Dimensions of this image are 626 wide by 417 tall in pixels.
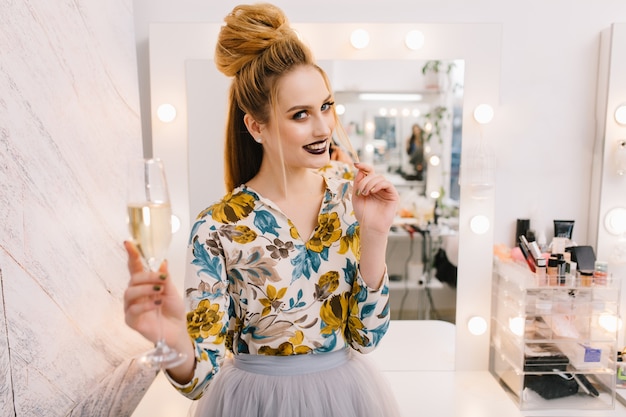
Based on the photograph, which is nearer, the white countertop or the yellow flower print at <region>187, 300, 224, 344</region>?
the yellow flower print at <region>187, 300, 224, 344</region>

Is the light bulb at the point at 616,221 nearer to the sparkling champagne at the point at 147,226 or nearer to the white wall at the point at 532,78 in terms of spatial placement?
the white wall at the point at 532,78

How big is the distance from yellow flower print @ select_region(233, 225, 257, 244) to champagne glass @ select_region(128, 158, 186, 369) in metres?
0.35

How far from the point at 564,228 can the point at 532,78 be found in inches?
20.7

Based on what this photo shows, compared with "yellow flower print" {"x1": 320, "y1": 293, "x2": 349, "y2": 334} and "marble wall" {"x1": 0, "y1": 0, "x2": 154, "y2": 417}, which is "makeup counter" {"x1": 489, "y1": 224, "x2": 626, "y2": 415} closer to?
"yellow flower print" {"x1": 320, "y1": 293, "x2": 349, "y2": 334}

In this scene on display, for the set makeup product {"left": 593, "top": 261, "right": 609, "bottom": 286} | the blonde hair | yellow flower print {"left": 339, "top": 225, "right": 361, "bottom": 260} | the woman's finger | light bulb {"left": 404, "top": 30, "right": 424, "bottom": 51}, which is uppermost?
light bulb {"left": 404, "top": 30, "right": 424, "bottom": 51}

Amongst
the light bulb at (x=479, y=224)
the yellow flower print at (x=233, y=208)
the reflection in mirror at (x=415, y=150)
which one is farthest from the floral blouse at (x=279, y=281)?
the light bulb at (x=479, y=224)

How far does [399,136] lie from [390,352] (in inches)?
29.6

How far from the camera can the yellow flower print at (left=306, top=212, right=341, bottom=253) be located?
1121 mm

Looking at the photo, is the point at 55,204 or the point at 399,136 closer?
the point at 55,204

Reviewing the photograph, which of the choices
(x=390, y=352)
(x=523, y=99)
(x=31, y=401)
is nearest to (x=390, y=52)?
(x=523, y=99)

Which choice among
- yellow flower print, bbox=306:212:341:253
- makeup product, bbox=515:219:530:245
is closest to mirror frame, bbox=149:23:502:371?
makeup product, bbox=515:219:530:245

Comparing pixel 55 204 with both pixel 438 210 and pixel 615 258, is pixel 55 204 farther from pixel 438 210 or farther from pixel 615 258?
pixel 615 258

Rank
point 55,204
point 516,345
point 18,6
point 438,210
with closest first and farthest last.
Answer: point 18,6 → point 55,204 → point 516,345 → point 438,210

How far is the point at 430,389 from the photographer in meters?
1.68
